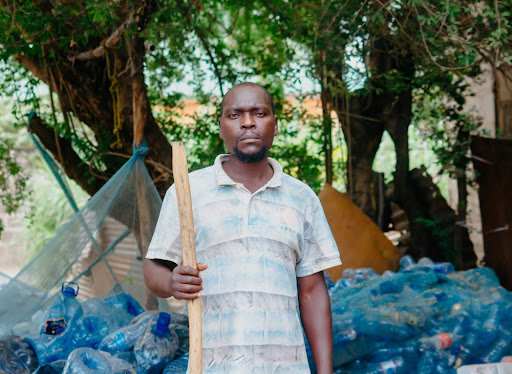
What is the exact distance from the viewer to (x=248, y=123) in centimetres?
198

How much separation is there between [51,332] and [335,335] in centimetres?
172

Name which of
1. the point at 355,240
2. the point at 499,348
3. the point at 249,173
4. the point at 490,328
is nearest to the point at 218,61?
the point at 355,240

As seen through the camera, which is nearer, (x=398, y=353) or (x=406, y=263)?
(x=398, y=353)

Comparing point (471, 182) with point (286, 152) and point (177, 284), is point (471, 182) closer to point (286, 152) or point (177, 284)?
point (286, 152)

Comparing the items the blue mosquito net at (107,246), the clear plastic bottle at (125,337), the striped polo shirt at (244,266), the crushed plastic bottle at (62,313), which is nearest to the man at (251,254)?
the striped polo shirt at (244,266)

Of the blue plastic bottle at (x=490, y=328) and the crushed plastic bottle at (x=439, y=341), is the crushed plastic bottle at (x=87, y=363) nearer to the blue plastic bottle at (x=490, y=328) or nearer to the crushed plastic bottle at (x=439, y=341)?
the crushed plastic bottle at (x=439, y=341)

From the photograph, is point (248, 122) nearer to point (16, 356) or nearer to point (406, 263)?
point (16, 356)

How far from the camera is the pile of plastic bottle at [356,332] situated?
3.29 m

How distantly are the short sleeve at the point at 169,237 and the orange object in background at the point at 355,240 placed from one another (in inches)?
161

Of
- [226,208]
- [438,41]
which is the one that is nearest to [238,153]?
[226,208]

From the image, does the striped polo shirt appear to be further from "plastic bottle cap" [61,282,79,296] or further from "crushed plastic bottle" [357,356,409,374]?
"crushed plastic bottle" [357,356,409,374]

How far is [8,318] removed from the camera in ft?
11.6

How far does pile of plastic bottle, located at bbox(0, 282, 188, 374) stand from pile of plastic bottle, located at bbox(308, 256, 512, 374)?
104cm

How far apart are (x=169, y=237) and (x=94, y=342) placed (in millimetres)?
1925
